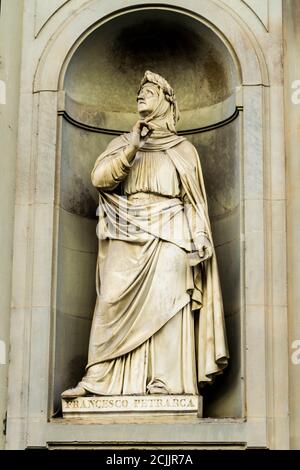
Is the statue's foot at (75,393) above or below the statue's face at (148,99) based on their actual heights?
below

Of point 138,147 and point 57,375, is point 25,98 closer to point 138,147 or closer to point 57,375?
point 138,147

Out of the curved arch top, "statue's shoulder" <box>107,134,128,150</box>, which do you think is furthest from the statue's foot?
the curved arch top

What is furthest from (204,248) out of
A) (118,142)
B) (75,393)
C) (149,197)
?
(75,393)

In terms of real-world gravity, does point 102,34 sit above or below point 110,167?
above

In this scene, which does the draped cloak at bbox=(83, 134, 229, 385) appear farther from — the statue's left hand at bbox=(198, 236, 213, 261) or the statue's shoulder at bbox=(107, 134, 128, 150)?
the statue's shoulder at bbox=(107, 134, 128, 150)

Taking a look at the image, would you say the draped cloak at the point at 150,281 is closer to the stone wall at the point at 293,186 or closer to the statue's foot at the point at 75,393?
the statue's foot at the point at 75,393

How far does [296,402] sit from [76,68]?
A: 4.28 metres

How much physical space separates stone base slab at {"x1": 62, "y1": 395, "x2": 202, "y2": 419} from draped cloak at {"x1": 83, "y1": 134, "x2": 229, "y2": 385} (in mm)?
444

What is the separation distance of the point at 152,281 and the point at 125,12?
9.59 ft

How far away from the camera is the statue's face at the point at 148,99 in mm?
15211

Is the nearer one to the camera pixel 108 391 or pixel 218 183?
pixel 108 391

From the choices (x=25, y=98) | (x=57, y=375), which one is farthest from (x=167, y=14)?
(x=57, y=375)

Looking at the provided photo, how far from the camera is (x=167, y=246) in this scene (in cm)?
1467

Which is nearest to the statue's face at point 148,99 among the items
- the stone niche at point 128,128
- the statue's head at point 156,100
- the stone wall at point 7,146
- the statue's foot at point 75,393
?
the statue's head at point 156,100
